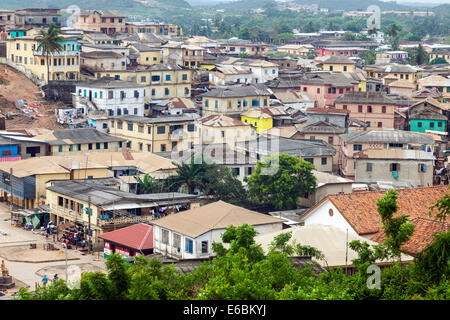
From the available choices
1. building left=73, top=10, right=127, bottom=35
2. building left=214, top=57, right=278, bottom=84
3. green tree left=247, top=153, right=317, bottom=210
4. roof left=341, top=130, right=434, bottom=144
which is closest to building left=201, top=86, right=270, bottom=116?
building left=214, top=57, right=278, bottom=84

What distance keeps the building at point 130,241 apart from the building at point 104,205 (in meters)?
1.67

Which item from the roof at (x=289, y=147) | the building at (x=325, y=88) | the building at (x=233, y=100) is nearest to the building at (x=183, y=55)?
the building at (x=325, y=88)

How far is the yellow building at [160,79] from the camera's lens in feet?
232

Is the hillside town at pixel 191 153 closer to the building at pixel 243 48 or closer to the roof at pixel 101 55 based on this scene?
the roof at pixel 101 55

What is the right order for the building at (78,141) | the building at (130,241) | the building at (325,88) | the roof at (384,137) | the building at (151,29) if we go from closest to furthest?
the building at (130,241) → the roof at (384,137) → the building at (78,141) → the building at (325,88) → the building at (151,29)

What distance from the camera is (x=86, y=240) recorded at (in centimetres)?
4053

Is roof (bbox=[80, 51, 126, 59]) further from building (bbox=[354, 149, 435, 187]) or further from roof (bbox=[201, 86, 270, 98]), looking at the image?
building (bbox=[354, 149, 435, 187])

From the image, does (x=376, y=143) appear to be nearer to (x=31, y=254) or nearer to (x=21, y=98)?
(x=31, y=254)

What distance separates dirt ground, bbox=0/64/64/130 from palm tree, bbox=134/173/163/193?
17601 mm

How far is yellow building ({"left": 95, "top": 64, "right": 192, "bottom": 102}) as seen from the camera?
70750 millimetres

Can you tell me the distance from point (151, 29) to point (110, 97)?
4972 cm

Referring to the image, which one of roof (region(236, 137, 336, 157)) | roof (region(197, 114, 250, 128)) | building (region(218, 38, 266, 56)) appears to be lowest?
roof (region(236, 137, 336, 157))
